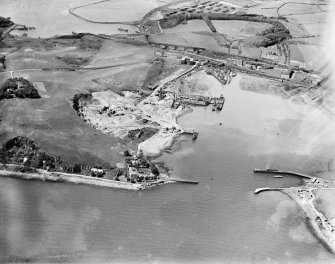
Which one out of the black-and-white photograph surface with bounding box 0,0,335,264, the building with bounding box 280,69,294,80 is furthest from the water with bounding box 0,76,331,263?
the building with bounding box 280,69,294,80

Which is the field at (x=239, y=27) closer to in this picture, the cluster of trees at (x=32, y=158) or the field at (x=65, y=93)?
the field at (x=65, y=93)

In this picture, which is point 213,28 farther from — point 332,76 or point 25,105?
point 25,105

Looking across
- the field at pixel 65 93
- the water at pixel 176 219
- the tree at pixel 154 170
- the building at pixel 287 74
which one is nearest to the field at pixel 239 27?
the building at pixel 287 74

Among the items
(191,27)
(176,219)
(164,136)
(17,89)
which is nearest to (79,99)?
(17,89)

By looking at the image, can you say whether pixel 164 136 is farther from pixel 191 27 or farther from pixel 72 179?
pixel 191 27

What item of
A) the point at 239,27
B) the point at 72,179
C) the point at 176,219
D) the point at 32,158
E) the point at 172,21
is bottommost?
the point at 176,219
